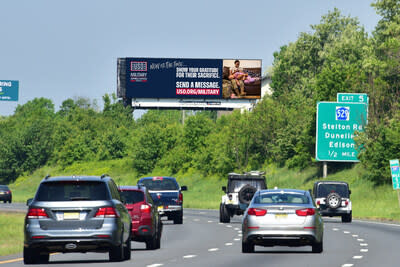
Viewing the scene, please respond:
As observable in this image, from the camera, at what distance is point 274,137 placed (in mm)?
90312

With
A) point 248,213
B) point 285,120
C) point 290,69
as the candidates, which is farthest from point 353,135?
point 290,69

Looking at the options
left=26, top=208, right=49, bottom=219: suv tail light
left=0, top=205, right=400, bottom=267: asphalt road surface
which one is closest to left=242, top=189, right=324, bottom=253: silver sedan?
left=0, top=205, right=400, bottom=267: asphalt road surface

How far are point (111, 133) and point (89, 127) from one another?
557 inches

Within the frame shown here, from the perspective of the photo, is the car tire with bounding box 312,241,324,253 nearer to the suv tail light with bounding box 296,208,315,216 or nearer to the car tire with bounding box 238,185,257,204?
the suv tail light with bounding box 296,208,315,216

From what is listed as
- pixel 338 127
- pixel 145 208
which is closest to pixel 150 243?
pixel 145 208

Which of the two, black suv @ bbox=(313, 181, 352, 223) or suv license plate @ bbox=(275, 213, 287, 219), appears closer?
suv license plate @ bbox=(275, 213, 287, 219)

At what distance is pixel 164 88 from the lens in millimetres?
104500

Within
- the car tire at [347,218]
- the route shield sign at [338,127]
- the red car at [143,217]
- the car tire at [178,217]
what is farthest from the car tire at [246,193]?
the route shield sign at [338,127]

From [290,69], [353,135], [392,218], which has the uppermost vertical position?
[290,69]

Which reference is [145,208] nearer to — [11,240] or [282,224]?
[282,224]

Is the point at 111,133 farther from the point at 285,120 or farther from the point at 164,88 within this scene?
the point at 285,120

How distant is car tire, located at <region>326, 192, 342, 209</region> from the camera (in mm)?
43594

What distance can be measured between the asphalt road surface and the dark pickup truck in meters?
5.11

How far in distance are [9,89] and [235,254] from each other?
146 ft
